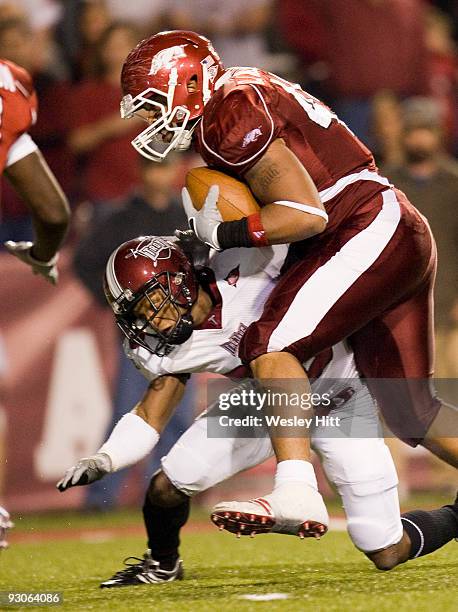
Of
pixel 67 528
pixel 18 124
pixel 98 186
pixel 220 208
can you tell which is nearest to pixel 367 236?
pixel 220 208

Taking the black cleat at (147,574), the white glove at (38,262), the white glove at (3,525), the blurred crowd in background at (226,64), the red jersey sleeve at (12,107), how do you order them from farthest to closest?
the blurred crowd in background at (226,64) → the white glove at (38,262) → the red jersey sleeve at (12,107) → the black cleat at (147,574) → the white glove at (3,525)

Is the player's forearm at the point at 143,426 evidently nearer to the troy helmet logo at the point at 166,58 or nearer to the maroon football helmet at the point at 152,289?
the maroon football helmet at the point at 152,289

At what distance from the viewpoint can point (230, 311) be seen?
10.5 ft

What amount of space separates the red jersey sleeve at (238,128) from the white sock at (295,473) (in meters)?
0.74

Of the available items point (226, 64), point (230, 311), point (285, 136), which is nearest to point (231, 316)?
point (230, 311)

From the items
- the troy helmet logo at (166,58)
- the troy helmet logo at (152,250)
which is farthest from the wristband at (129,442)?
the troy helmet logo at (166,58)

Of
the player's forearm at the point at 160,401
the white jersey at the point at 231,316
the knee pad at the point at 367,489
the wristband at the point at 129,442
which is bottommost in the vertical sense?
the knee pad at the point at 367,489

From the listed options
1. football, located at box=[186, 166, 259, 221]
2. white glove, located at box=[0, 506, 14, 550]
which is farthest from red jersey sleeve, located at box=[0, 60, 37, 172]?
→ white glove, located at box=[0, 506, 14, 550]

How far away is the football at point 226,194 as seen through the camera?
2998 millimetres

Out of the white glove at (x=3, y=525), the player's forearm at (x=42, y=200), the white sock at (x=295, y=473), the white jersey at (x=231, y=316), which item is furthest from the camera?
the player's forearm at (x=42, y=200)

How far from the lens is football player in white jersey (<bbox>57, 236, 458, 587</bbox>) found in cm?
312

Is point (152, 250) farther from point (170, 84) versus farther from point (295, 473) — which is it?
point (295, 473)

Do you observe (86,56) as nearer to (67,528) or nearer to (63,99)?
(63,99)

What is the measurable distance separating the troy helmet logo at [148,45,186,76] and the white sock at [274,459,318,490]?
3.61 ft
